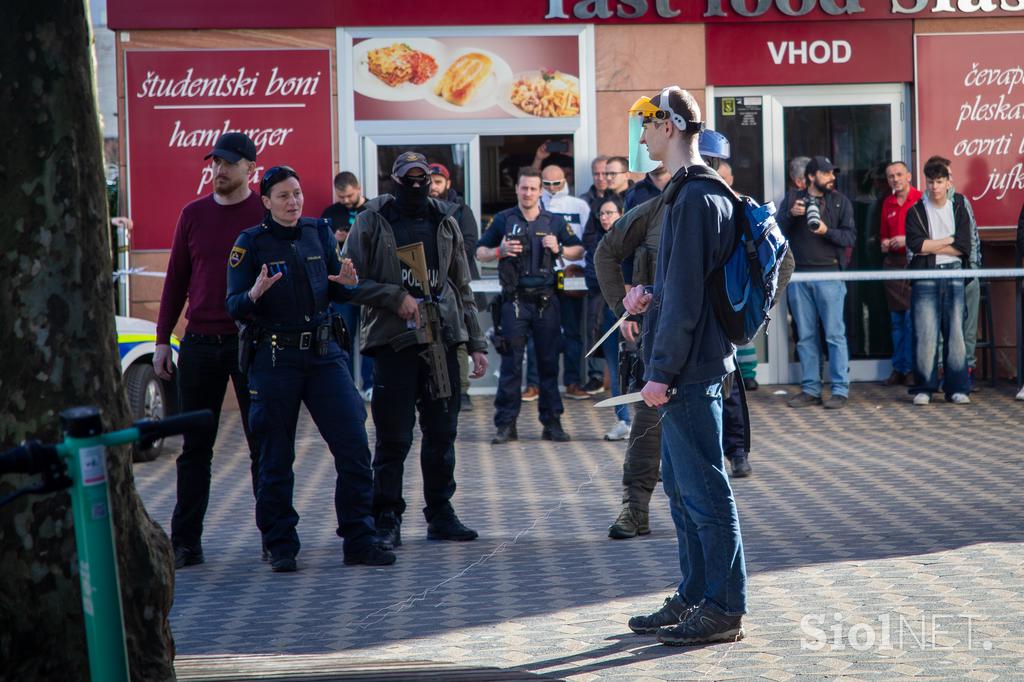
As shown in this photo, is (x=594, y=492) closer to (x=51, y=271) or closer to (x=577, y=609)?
(x=577, y=609)

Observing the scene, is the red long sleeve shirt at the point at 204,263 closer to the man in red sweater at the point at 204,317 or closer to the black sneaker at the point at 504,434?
the man in red sweater at the point at 204,317

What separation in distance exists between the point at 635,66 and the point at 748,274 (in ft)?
31.3

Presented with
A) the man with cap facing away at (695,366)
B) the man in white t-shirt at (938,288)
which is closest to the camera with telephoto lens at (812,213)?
the man in white t-shirt at (938,288)

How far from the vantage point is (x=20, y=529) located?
13.6ft

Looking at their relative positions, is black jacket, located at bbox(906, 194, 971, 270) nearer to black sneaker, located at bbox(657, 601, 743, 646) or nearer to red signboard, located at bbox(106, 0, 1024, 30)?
red signboard, located at bbox(106, 0, 1024, 30)

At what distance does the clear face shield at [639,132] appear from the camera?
561cm

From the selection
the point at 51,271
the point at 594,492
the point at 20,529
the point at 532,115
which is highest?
the point at 532,115

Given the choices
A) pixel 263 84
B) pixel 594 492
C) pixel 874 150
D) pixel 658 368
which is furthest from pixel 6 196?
pixel 874 150

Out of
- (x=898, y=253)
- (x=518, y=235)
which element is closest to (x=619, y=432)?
(x=518, y=235)

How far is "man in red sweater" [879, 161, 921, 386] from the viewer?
14.2 m

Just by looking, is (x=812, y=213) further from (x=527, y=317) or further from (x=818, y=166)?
(x=527, y=317)

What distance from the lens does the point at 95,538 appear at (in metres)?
2.86

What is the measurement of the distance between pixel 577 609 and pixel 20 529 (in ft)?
8.54

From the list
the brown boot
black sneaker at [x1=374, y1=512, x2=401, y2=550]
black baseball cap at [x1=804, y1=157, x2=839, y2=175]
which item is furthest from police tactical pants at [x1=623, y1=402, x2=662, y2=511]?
black baseball cap at [x1=804, y1=157, x2=839, y2=175]
